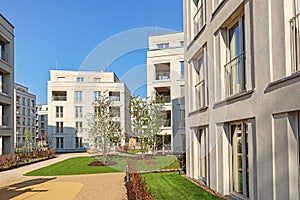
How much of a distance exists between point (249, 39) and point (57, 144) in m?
41.9

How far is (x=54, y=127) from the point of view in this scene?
145ft

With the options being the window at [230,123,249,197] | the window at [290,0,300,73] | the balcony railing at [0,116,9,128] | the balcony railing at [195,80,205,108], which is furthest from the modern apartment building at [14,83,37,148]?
the window at [290,0,300,73]

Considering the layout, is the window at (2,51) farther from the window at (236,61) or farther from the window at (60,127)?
the window at (236,61)

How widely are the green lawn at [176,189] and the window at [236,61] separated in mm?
2796

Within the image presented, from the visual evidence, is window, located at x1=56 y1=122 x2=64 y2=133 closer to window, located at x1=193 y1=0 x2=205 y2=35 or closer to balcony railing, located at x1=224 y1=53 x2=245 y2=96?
window, located at x1=193 y1=0 x2=205 y2=35

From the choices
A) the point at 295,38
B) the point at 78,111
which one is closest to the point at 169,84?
the point at 78,111

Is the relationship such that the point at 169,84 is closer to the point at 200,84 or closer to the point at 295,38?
the point at 200,84

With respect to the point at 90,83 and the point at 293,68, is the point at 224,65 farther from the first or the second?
the point at 90,83

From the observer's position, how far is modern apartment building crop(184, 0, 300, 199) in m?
5.11

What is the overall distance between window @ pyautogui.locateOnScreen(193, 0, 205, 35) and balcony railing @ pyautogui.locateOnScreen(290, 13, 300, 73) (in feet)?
20.2

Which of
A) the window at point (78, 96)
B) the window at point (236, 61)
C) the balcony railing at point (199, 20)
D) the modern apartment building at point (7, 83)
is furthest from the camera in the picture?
the window at point (78, 96)

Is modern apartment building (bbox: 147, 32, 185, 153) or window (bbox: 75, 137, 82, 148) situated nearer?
modern apartment building (bbox: 147, 32, 185, 153)

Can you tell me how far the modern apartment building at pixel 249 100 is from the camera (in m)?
5.11

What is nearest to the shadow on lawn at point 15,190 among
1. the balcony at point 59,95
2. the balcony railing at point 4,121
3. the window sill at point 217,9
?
the window sill at point 217,9
